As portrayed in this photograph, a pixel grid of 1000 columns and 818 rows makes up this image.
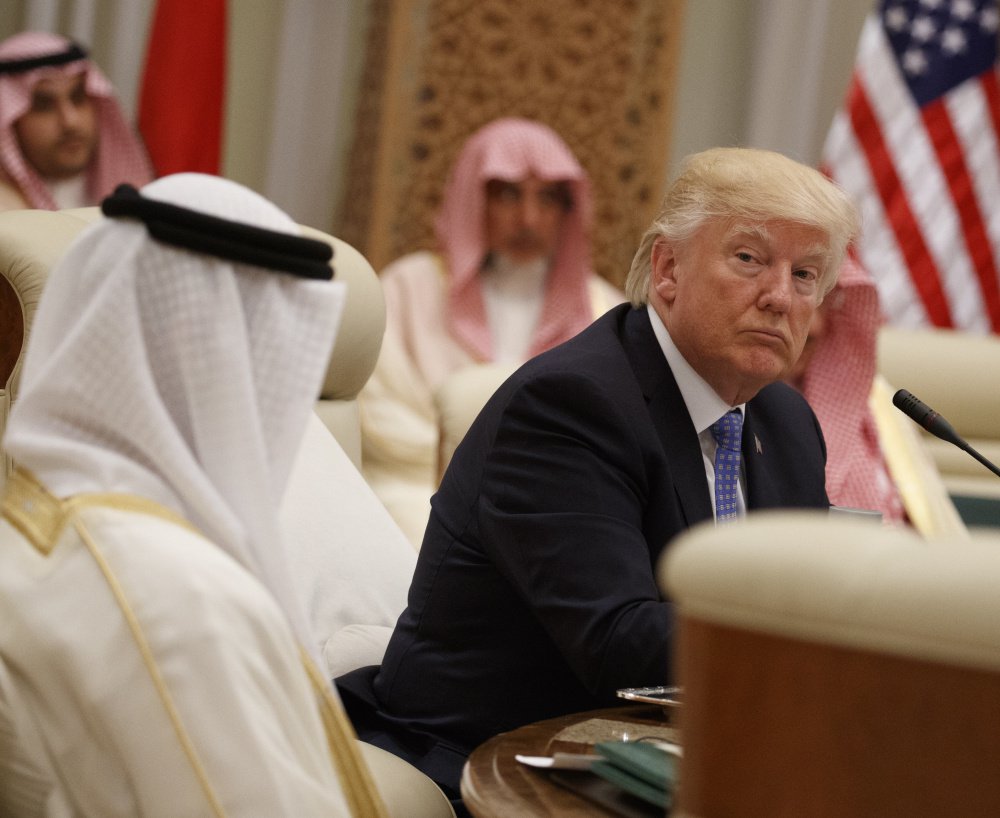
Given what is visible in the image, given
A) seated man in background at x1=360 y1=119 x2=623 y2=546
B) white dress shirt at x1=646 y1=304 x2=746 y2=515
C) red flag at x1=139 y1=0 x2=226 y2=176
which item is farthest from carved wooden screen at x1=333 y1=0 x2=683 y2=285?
white dress shirt at x1=646 y1=304 x2=746 y2=515

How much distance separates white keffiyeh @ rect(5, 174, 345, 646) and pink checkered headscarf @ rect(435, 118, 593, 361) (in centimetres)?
323

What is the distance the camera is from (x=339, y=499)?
7.68 feet

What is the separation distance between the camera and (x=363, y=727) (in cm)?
194

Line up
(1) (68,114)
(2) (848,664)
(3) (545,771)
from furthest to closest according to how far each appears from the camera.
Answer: (1) (68,114)
(3) (545,771)
(2) (848,664)

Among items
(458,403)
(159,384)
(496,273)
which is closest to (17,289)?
(159,384)

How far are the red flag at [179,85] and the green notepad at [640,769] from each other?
3.58 meters

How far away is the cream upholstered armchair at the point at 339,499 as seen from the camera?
6.43 ft

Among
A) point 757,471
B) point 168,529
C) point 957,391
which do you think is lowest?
point 957,391

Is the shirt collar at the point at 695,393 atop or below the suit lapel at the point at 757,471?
atop

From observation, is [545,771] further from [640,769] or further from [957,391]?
[957,391]

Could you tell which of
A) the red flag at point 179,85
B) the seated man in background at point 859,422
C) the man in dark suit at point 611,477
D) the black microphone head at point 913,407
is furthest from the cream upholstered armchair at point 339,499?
the red flag at point 179,85

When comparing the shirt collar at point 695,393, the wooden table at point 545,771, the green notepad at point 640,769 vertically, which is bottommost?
the wooden table at point 545,771

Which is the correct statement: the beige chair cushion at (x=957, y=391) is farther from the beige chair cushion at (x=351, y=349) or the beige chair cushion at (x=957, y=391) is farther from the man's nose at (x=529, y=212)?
the beige chair cushion at (x=351, y=349)

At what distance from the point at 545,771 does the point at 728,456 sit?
27.7 inches
